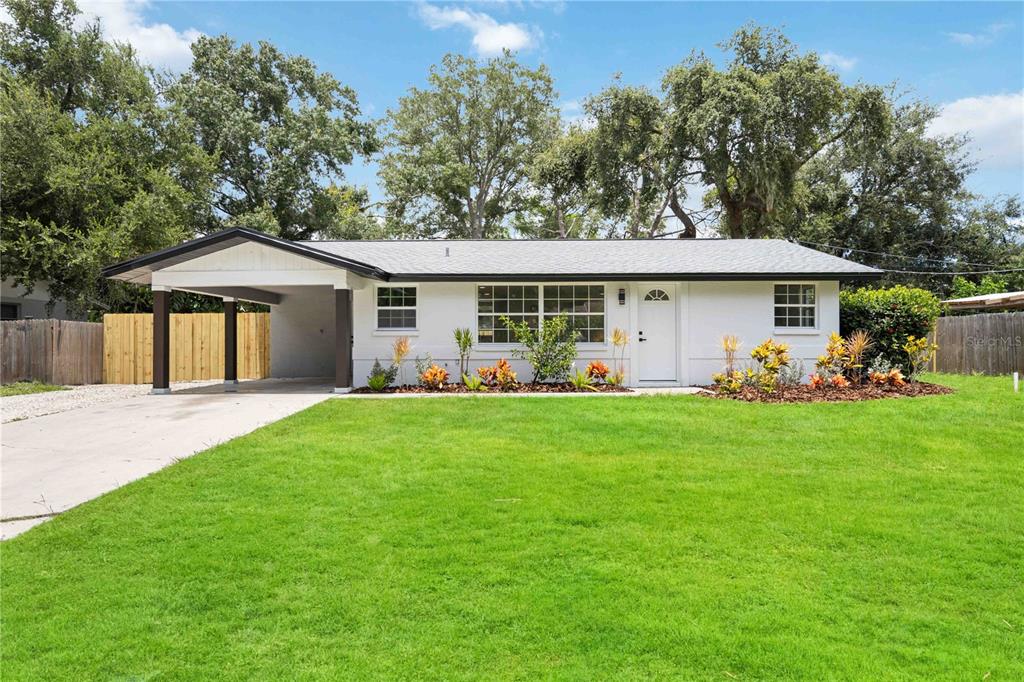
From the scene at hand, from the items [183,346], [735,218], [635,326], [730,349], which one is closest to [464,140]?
[735,218]

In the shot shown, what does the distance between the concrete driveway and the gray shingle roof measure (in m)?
4.16

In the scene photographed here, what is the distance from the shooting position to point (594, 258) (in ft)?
48.8

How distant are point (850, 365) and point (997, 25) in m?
9.63

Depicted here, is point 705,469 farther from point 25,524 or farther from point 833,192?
point 833,192

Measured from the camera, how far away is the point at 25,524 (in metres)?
4.61

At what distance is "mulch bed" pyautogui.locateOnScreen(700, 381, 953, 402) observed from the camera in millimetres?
10820

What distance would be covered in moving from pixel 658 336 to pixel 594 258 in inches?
99.5

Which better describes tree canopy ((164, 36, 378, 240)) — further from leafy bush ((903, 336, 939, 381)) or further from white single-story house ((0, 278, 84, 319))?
leafy bush ((903, 336, 939, 381))

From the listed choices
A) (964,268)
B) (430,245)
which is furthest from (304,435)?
(964,268)

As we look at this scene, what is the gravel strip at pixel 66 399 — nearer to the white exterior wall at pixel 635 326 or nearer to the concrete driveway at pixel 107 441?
the concrete driveway at pixel 107 441

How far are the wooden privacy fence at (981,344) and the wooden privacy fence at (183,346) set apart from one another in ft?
63.3

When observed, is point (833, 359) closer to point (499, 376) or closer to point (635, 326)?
point (635, 326)

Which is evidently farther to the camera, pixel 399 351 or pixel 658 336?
pixel 658 336

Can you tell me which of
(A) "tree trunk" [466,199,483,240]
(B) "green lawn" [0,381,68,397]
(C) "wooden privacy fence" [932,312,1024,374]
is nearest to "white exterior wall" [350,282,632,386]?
(B) "green lawn" [0,381,68,397]
